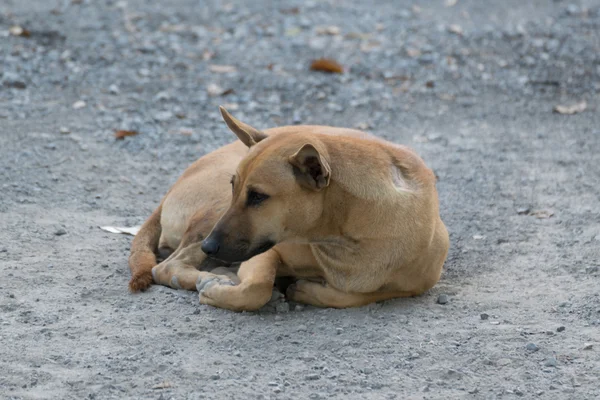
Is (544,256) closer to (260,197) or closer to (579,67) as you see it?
(260,197)

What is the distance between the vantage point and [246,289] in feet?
14.4

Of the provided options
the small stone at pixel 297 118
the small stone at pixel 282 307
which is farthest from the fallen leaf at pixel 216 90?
the small stone at pixel 282 307

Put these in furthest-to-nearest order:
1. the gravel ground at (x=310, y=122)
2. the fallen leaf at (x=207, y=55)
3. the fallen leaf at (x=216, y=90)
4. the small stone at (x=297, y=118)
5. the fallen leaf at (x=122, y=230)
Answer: the fallen leaf at (x=207, y=55) → the fallen leaf at (x=216, y=90) → the small stone at (x=297, y=118) → the fallen leaf at (x=122, y=230) → the gravel ground at (x=310, y=122)

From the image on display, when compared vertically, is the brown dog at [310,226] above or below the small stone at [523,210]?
above

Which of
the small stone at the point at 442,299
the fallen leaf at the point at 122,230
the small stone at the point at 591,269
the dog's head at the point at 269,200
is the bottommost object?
the fallen leaf at the point at 122,230

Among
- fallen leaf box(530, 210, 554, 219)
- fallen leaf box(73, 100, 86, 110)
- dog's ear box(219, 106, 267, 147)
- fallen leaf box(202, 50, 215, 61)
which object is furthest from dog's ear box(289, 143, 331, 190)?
fallen leaf box(202, 50, 215, 61)

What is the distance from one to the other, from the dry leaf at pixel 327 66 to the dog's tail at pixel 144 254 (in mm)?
4426

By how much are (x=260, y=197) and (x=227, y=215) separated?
0.18 metres

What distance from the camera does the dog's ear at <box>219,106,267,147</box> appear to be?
432cm

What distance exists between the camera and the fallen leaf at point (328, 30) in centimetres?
1044

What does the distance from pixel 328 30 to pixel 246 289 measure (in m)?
6.63

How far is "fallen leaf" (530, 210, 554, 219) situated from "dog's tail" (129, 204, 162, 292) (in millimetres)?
2595

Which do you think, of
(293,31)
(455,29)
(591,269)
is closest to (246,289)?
(591,269)

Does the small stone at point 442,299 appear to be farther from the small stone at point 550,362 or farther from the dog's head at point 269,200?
the dog's head at point 269,200
